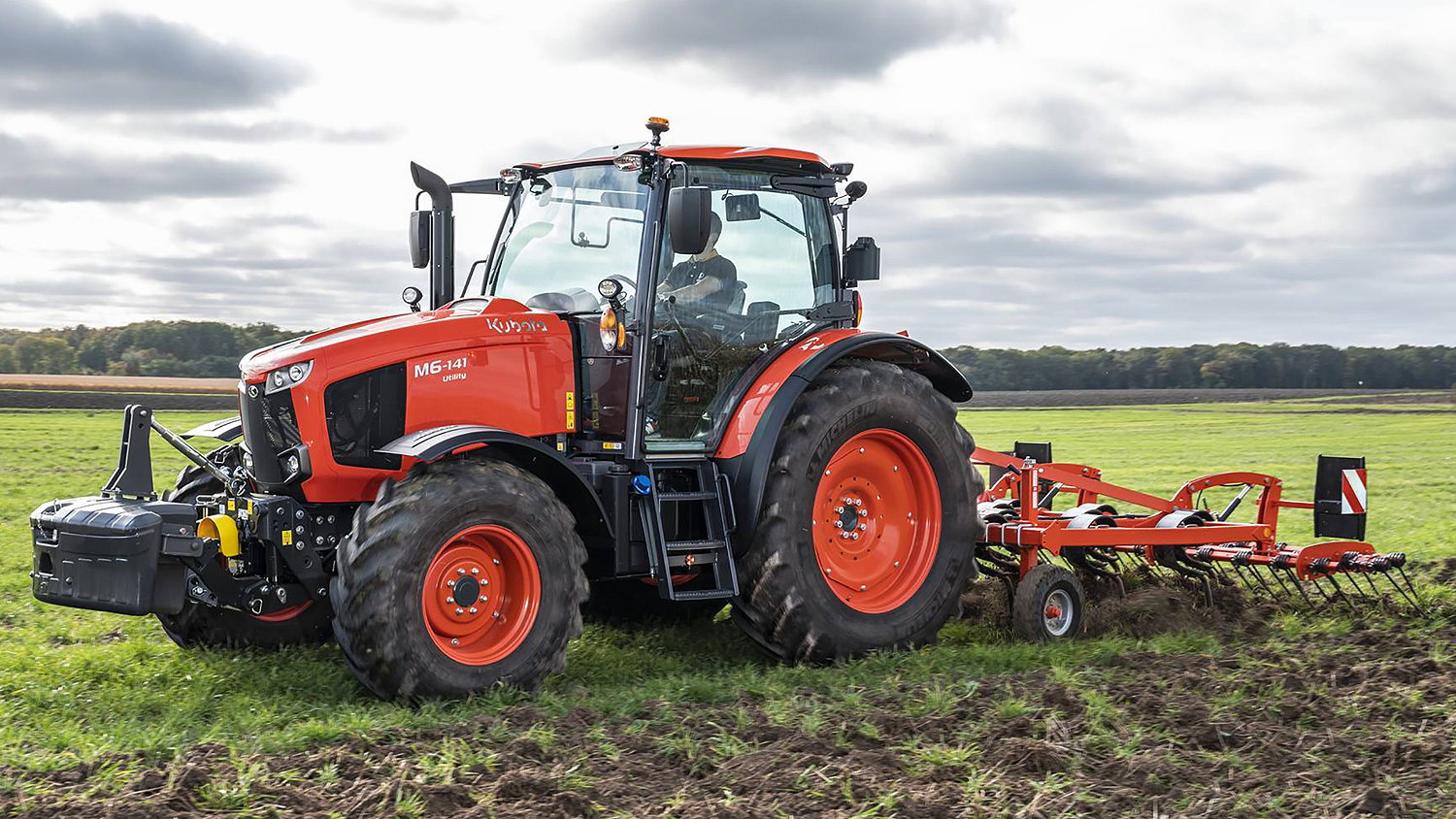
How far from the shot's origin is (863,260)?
8023 mm

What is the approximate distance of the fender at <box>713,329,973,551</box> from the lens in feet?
23.0

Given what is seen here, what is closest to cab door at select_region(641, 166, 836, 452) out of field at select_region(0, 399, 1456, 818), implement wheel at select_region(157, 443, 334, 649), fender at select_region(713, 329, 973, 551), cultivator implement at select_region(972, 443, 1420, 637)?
fender at select_region(713, 329, 973, 551)

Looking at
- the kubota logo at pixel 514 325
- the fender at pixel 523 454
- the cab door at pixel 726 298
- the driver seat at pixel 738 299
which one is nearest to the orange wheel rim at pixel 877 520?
the cab door at pixel 726 298

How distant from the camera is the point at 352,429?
639cm

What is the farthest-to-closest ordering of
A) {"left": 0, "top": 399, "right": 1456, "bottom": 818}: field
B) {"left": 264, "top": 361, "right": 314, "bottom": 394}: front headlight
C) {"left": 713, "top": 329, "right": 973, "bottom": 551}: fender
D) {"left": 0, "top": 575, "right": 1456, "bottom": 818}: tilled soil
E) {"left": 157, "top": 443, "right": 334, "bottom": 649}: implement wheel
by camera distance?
{"left": 157, "top": 443, "right": 334, "bottom": 649}: implement wheel → {"left": 713, "top": 329, "right": 973, "bottom": 551}: fender → {"left": 264, "top": 361, "right": 314, "bottom": 394}: front headlight → {"left": 0, "top": 399, "right": 1456, "bottom": 818}: field → {"left": 0, "top": 575, "right": 1456, "bottom": 818}: tilled soil

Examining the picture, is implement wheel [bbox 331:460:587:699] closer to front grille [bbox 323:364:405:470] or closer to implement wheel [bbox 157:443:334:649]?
front grille [bbox 323:364:405:470]

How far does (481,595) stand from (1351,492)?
673 centimetres

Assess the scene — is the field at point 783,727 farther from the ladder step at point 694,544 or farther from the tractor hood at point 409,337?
the tractor hood at point 409,337

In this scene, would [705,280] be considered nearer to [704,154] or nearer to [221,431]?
[704,154]

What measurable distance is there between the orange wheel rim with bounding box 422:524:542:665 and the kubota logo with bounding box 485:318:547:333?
3.84 ft

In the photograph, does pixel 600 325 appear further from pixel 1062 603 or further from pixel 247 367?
pixel 1062 603

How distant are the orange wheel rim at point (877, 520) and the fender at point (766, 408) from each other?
0.52m

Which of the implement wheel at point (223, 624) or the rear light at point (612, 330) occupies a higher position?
the rear light at point (612, 330)

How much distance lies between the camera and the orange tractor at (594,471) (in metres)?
6.02
